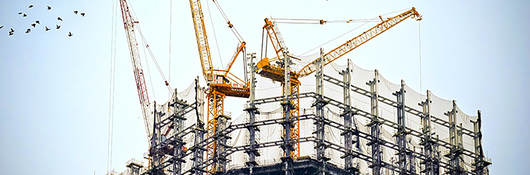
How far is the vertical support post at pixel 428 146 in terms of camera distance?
614 feet

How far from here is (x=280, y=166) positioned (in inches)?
6969

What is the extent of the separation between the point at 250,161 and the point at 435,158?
31.8 meters

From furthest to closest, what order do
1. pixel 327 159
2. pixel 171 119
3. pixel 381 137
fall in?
1. pixel 171 119
2. pixel 381 137
3. pixel 327 159

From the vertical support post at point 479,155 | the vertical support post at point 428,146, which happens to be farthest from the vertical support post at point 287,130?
the vertical support post at point 479,155

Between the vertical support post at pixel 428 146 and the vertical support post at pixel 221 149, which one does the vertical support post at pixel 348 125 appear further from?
the vertical support post at pixel 221 149

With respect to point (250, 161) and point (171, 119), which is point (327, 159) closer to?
point (250, 161)

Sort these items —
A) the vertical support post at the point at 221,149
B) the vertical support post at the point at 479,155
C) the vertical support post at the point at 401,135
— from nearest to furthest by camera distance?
the vertical support post at the point at 221,149
the vertical support post at the point at 401,135
the vertical support post at the point at 479,155

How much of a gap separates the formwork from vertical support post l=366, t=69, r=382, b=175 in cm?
16

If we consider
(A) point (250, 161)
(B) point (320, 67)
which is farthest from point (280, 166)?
(B) point (320, 67)

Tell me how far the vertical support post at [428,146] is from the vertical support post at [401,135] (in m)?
3.25

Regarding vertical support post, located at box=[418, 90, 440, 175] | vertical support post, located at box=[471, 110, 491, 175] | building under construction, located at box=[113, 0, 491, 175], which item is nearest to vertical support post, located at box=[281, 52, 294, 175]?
building under construction, located at box=[113, 0, 491, 175]

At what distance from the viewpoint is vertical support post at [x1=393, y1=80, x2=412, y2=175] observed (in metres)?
183

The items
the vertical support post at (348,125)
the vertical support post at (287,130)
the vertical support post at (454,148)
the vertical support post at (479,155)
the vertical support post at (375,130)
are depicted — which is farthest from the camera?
the vertical support post at (479,155)

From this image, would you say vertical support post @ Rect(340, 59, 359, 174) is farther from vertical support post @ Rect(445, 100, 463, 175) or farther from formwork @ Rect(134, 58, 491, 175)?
vertical support post @ Rect(445, 100, 463, 175)
